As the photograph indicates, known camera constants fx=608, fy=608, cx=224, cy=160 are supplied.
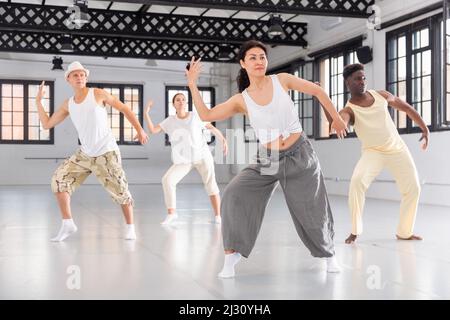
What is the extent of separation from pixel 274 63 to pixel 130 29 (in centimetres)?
453

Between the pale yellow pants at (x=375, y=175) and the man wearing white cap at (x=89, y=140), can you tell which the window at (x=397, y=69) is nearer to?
the pale yellow pants at (x=375, y=175)

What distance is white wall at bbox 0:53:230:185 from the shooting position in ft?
59.0

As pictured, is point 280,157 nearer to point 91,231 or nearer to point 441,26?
point 91,231

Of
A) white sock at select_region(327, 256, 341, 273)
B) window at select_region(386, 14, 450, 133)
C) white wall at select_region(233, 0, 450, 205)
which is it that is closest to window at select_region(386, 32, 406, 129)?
window at select_region(386, 14, 450, 133)

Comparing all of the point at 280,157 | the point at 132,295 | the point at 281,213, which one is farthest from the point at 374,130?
the point at 281,213

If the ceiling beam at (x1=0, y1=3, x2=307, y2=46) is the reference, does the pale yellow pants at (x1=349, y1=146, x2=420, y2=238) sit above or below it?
below

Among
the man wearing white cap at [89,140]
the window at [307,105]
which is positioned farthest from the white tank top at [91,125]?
the window at [307,105]

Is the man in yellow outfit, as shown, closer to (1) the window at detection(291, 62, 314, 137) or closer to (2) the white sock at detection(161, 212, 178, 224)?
(2) the white sock at detection(161, 212, 178, 224)

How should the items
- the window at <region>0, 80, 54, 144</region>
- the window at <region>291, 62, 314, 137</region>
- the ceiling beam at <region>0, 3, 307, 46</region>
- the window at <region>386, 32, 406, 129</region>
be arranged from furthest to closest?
the window at <region>0, 80, 54, 144</region> < the window at <region>291, 62, 314, 137</region> < the ceiling beam at <region>0, 3, 307, 46</region> < the window at <region>386, 32, 406, 129</region>

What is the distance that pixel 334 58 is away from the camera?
42.6ft

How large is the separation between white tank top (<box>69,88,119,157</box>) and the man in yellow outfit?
2033mm

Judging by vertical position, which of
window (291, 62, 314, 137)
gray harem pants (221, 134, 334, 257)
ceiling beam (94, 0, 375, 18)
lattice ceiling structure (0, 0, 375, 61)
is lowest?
gray harem pants (221, 134, 334, 257)

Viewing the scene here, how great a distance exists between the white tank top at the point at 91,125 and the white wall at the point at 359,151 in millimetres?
6166

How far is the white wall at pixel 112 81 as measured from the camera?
1798 centimetres
